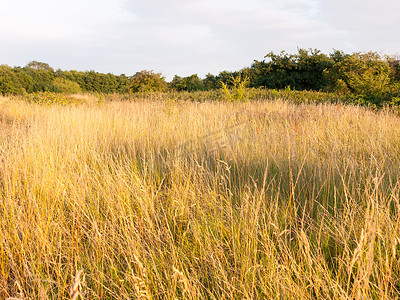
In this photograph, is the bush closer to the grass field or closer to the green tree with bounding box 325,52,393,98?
the green tree with bounding box 325,52,393,98

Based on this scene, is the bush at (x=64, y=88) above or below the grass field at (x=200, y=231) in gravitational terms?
above

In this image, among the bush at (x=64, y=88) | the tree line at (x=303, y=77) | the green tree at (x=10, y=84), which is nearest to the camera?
the tree line at (x=303, y=77)

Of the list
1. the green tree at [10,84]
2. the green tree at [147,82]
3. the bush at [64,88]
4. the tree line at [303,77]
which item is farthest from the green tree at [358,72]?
the green tree at [10,84]

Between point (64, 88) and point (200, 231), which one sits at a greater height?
point (64, 88)

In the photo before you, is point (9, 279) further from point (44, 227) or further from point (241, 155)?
point (241, 155)

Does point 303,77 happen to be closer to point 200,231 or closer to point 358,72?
point 358,72

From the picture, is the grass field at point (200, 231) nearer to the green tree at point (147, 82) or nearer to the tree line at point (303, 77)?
the tree line at point (303, 77)

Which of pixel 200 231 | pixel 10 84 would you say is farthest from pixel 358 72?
pixel 10 84

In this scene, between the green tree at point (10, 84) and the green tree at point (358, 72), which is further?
the green tree at point (10, 84)

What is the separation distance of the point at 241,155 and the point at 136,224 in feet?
5.12

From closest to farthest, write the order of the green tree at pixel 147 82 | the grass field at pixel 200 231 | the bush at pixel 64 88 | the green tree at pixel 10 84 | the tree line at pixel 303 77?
the grass field at pixel 200 231, the tree line at pixel 303 77, the green tree at pixel 147 82, the bush at pixel 64 88, the green tree at pixel 10 84

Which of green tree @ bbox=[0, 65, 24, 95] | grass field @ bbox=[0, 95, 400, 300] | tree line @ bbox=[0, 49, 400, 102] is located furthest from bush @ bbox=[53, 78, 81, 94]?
grass field @ bbox=[0, 95, 400, 300]

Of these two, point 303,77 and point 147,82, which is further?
point 303,77

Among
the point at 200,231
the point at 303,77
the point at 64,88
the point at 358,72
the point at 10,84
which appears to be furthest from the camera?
the point at 64,88
